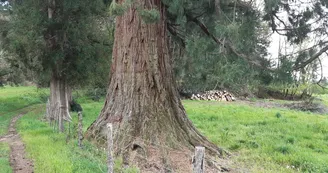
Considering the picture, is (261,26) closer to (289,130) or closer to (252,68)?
(252,68)

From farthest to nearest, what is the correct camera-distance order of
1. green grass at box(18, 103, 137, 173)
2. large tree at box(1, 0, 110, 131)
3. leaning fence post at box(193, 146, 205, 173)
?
1. large tree at box(1, 0, 110, 131)
2. green grass at box(18, 103, 137, 173)
3. leaning fence post at box(193, 146, 205, 173)

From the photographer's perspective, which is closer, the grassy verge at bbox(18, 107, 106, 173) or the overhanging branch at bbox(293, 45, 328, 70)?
the grassy verge at bbox(18, 107, 106, 173)

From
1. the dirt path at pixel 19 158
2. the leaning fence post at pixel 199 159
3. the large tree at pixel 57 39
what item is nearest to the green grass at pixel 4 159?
the dirt path at pixel 19 158

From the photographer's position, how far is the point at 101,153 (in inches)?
308

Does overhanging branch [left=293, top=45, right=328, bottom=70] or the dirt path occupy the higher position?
overhanging branch [left=293, top=45, right=328, bottom=70]

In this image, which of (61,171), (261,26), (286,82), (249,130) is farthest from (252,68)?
(61,171)

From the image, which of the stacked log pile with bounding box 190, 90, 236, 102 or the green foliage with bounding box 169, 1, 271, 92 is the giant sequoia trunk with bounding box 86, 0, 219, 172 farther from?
the stacked log pile with bounding box 190, 90, 236, 102

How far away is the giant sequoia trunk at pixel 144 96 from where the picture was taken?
812 cm

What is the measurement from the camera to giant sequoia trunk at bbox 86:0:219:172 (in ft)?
26.7

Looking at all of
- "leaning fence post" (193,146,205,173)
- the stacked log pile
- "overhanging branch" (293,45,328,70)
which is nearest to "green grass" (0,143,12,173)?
"leaning fence post" (193,146,205,173)

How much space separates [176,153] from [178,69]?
7253 millimetres

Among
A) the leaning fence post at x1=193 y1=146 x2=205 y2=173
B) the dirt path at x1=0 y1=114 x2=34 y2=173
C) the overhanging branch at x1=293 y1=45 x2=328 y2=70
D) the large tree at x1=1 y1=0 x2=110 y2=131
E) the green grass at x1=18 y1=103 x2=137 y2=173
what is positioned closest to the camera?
the leaning fence post at x1=193 y1=146 x2=205 y2=173

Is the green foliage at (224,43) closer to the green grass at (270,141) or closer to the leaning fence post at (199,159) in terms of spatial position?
the green grass at (270,141)

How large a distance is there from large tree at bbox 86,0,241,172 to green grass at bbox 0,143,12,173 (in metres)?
1.87
